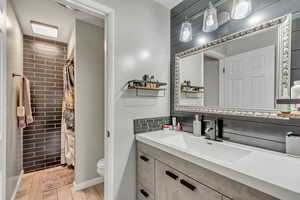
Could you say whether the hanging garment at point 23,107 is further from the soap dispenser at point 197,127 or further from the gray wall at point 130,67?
the soap dispenser at point 197,127

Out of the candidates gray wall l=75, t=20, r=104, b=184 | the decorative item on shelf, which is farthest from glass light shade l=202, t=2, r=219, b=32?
gray wall l=75, t=20, r=104, b=184

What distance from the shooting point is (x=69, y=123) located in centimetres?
235

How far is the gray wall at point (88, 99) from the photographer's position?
6.56ft

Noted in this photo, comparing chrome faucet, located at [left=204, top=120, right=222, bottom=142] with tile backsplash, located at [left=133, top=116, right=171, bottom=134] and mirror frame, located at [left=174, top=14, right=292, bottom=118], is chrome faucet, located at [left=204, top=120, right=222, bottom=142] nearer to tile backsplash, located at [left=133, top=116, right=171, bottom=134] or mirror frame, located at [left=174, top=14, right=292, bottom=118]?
mirror frame, located at [left=174, top=14, right=292, bottom=118]

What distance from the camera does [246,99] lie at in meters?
1.16

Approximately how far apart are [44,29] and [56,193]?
2566mm

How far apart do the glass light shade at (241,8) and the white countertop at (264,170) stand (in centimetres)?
104

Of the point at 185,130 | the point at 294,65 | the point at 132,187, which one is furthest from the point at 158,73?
the point at 132,187

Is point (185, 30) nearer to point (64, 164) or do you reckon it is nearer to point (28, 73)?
point (28, 73)

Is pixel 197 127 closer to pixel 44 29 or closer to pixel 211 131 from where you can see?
pixel 211 131

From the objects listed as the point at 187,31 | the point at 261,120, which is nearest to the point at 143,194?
the point at 261,120

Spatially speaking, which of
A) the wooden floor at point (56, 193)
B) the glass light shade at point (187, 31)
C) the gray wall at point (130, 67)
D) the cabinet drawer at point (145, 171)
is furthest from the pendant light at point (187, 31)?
the wooden floor at point (56, 193)

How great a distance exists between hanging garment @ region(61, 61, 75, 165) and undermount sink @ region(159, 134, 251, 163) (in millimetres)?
1732

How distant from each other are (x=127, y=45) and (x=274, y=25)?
1225 millimetres
